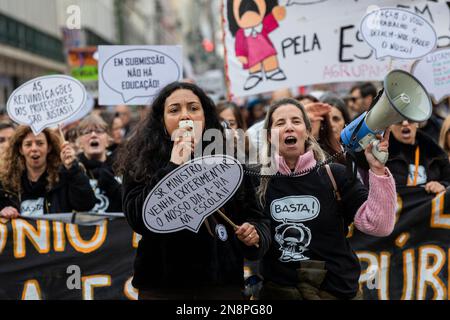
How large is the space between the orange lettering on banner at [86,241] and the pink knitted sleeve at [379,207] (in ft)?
6.51

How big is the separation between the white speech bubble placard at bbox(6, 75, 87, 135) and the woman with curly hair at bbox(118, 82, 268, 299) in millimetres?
1755

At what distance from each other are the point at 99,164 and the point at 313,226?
99.1 inches

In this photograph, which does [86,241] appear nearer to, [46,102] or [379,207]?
[46,102]

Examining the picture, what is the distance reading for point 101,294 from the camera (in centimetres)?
461

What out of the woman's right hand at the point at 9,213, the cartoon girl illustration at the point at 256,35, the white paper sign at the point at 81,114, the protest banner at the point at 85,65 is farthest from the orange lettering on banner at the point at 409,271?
the protest banner at the point at 85,65

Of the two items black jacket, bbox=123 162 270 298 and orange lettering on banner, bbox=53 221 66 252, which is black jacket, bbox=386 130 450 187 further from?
orange lettering on banner, bbox=53 221 66 252

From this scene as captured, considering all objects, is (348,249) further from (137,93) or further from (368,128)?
(137,93)

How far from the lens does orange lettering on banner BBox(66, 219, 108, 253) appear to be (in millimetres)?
4609

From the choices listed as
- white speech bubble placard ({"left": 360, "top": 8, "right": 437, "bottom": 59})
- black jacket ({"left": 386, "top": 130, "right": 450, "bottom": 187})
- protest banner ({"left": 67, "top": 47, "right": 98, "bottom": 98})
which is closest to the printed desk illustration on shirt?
black jacket ({"left": 386, "top": 130, "right": 450, "bottom": 187})

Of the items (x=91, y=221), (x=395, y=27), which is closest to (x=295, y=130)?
(x=91, y=221)

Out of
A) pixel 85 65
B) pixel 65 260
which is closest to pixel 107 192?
pixel 65 260

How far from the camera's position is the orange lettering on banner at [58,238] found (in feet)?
15.1

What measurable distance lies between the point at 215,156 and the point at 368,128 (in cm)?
64
